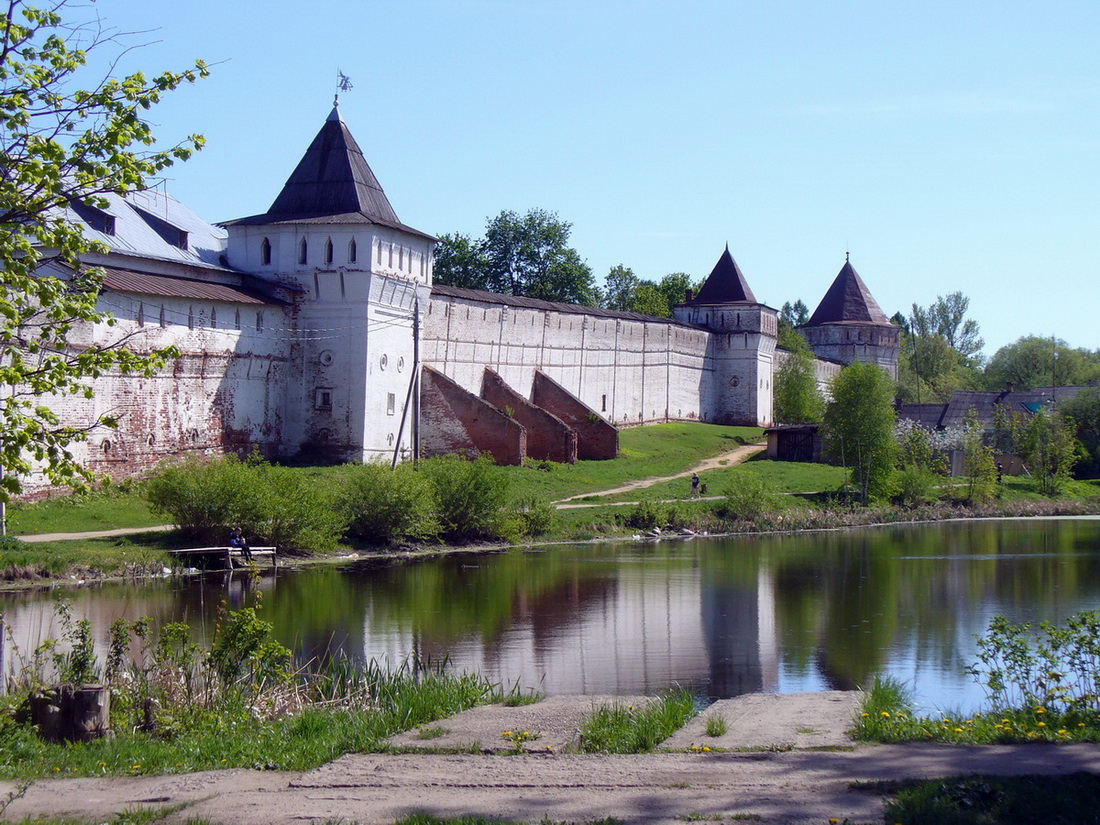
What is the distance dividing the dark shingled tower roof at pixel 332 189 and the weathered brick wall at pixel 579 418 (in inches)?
297

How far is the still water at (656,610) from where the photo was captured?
12.3 m

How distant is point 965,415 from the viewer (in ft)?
163

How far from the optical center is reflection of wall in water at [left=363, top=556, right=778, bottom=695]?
1187cm

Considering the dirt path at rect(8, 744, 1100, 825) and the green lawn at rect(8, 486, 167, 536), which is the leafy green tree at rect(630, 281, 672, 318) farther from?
the dirt path at rect(8, 744, 1100, 825)

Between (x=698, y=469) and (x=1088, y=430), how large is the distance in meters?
17.4

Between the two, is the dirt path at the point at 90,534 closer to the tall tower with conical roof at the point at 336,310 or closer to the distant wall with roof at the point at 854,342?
the tall tower with conical roof at the point at 336,310

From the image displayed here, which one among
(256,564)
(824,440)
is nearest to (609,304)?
(824,440)

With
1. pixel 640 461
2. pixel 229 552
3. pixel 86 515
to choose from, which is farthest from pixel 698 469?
pixel 86 515

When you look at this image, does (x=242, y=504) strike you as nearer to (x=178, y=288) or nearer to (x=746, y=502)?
(x=178, y=288)

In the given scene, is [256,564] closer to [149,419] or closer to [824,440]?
[149,419]

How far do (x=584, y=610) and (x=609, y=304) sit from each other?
47766 mm

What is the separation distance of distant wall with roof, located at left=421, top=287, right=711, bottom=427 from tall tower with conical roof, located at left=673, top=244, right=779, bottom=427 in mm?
972

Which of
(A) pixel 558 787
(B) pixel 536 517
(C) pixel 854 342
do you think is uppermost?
(C) pixel 854 342

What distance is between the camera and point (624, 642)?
14.1 meters
